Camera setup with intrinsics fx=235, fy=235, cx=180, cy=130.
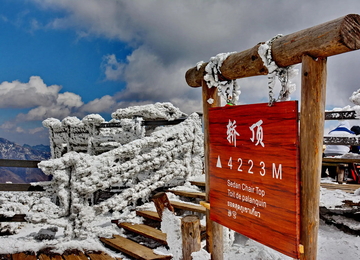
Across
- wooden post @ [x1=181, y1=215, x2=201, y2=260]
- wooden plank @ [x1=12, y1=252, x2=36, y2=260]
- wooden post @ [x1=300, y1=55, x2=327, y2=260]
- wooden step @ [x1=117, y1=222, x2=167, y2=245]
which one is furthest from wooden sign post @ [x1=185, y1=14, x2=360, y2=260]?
wooden plank @ [x1=12, y1=252, x2=36, y2=260]

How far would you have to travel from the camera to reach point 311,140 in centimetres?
188

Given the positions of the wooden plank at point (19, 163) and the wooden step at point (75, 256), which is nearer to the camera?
the wooden step at point (75, 256)

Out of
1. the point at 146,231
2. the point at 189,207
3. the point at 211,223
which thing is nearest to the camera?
the point at 211,223

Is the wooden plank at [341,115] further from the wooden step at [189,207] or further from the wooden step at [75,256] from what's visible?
the wooden step at [75,256]

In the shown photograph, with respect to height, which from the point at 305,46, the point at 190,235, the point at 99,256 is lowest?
the point at 99,256

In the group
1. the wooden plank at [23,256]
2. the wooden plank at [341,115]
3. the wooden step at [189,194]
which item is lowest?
the wooden plank at [23,256]

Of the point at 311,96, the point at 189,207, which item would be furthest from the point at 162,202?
the point at 311,96

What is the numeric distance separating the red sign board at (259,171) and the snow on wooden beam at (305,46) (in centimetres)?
39

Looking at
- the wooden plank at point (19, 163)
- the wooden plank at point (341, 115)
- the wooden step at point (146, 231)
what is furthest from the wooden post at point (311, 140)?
the wooden plank at point (19, 163)

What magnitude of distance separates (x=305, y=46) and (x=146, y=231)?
12.1 ft

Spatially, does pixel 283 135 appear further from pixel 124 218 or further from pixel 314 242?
pixel 124 218

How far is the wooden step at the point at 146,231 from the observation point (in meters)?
3.85

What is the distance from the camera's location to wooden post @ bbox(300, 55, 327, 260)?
186 centimetres

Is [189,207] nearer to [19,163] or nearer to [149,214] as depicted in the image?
[149,214]
